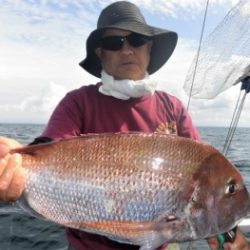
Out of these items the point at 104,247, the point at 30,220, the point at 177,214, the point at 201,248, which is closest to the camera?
the point at 177,214

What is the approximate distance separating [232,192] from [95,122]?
1315 mm

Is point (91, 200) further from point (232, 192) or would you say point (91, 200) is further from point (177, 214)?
point (232, 192)

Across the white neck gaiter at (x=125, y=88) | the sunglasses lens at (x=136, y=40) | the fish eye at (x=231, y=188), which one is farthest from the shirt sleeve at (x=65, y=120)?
the fish eye at (x=231, y=188)

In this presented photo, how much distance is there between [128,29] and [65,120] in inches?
38.3

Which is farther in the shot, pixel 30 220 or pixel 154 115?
pixel 30 220

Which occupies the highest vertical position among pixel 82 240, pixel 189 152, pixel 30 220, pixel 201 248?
pixel 189 152

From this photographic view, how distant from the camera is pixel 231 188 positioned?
2.77 metres

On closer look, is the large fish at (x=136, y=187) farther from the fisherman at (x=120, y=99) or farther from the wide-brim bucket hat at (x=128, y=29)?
the wide-brim bucket hat at (x=128, y=29)

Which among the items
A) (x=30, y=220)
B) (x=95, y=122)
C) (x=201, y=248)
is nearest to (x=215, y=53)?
(x=95, y=122)

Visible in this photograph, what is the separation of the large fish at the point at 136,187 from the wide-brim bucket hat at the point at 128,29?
140 cm

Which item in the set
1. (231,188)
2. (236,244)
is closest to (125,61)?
(231,188)

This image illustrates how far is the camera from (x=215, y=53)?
17.9 ft

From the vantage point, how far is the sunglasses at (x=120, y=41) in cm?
387

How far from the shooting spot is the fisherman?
3.50 metres
